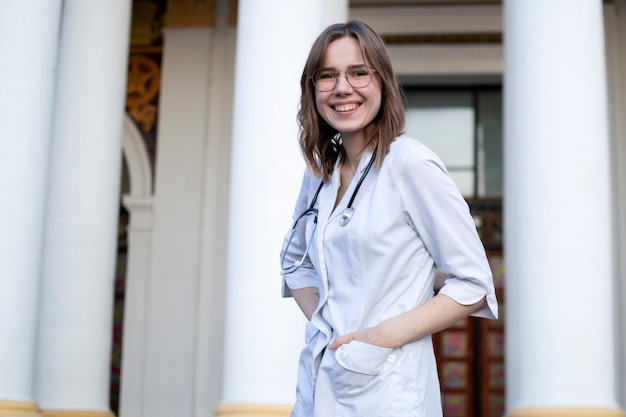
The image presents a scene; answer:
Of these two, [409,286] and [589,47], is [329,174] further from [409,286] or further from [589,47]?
[589,47]

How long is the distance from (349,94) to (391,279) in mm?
376

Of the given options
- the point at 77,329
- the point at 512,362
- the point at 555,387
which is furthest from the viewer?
the point at 77,329

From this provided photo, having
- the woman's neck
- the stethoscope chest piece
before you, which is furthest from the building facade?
the stethoscope chest piece

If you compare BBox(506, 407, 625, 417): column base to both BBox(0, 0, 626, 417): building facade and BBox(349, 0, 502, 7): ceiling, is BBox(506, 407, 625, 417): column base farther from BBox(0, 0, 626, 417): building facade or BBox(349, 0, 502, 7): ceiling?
BBox(349, 0, 502, 7): ceiling

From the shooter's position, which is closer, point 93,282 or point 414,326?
point 414,326

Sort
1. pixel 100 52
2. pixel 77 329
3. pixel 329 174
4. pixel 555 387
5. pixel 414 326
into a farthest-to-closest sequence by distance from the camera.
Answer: pixel 100 52 < pixel 77 329 < pixel 555 387 < pixel 329 174 < pixel 414 326

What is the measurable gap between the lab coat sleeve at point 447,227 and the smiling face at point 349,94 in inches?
6.3

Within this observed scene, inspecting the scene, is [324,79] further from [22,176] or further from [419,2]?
[419,2]

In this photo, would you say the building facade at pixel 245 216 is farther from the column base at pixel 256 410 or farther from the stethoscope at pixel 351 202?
the stethoscope at pixel 351 202

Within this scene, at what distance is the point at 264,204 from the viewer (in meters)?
7.83

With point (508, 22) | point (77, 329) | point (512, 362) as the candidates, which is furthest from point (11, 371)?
point (508, 22)

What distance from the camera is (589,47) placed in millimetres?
8109

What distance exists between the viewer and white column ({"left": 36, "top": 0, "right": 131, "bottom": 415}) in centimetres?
875

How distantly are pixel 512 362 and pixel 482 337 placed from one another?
416 centimetres
